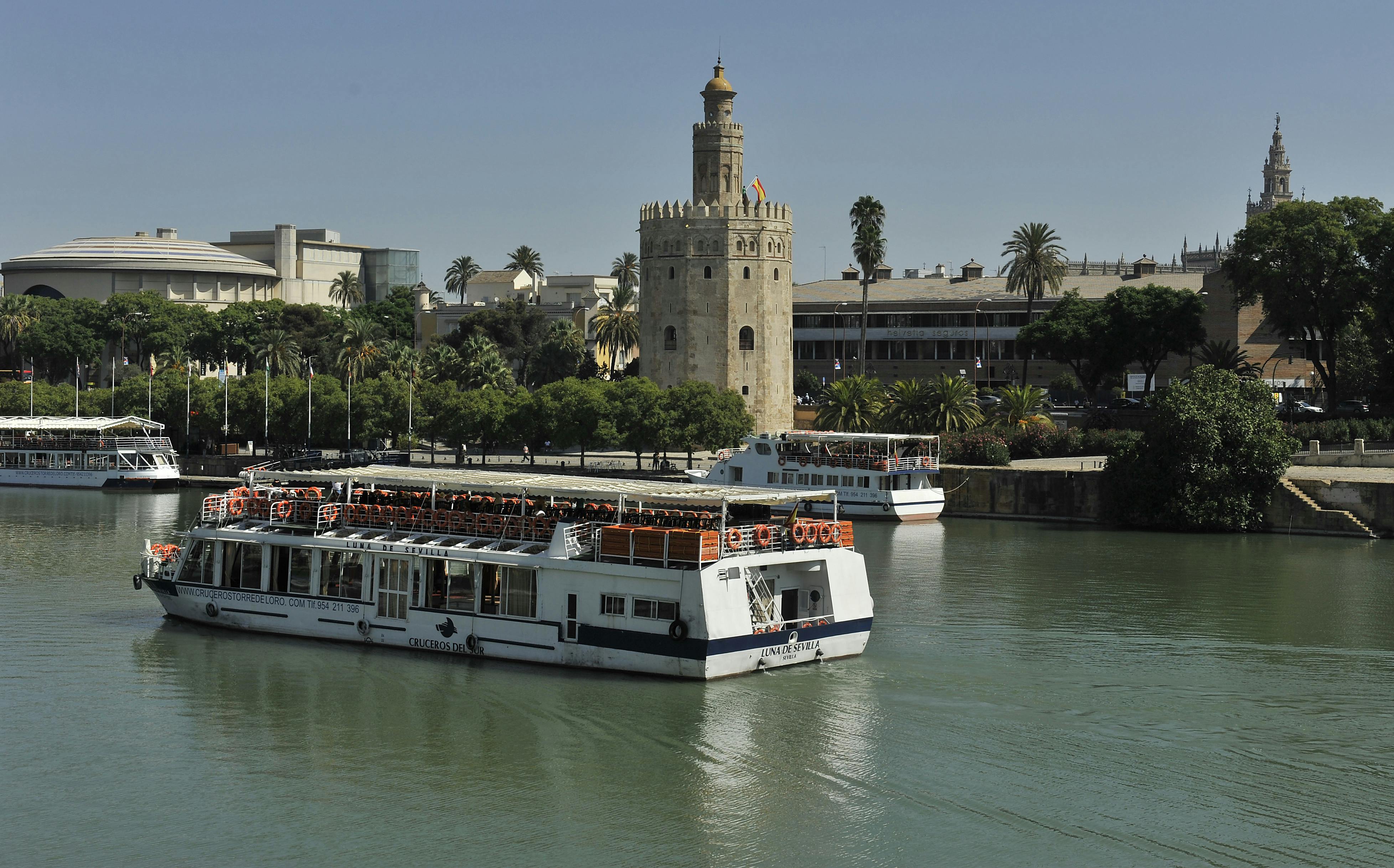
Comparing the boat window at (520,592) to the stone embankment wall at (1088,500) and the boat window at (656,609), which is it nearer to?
the boat window at (656,609)

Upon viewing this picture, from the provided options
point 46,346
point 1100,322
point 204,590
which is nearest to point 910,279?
point 1100,322

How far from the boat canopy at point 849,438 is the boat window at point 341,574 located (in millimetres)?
35654

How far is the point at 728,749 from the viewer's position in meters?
28.3

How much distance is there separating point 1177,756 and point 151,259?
143211mm

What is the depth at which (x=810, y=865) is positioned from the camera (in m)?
23.4

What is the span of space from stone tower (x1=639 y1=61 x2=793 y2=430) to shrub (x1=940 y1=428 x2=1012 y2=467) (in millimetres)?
25184

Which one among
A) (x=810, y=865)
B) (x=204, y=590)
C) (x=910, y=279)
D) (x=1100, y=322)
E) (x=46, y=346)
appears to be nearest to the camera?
(x=810, y=865)

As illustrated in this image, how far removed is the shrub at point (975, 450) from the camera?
Answer: 243ft

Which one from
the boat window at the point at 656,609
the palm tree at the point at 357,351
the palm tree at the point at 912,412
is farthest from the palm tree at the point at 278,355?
the boat window at the point at 656,609

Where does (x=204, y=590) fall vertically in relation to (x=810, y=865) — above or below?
above

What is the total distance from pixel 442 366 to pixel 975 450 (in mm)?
41843

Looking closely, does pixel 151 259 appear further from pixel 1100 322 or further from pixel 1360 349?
pixel 1360 349

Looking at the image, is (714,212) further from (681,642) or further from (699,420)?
(681,642)

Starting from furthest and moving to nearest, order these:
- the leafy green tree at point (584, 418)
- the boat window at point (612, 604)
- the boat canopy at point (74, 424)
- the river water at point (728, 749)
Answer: the boat canopy at point (74, 424), the leafy green tree at point (584, 418), the boat window at point (612, 604), the river water at point (728, 749)
